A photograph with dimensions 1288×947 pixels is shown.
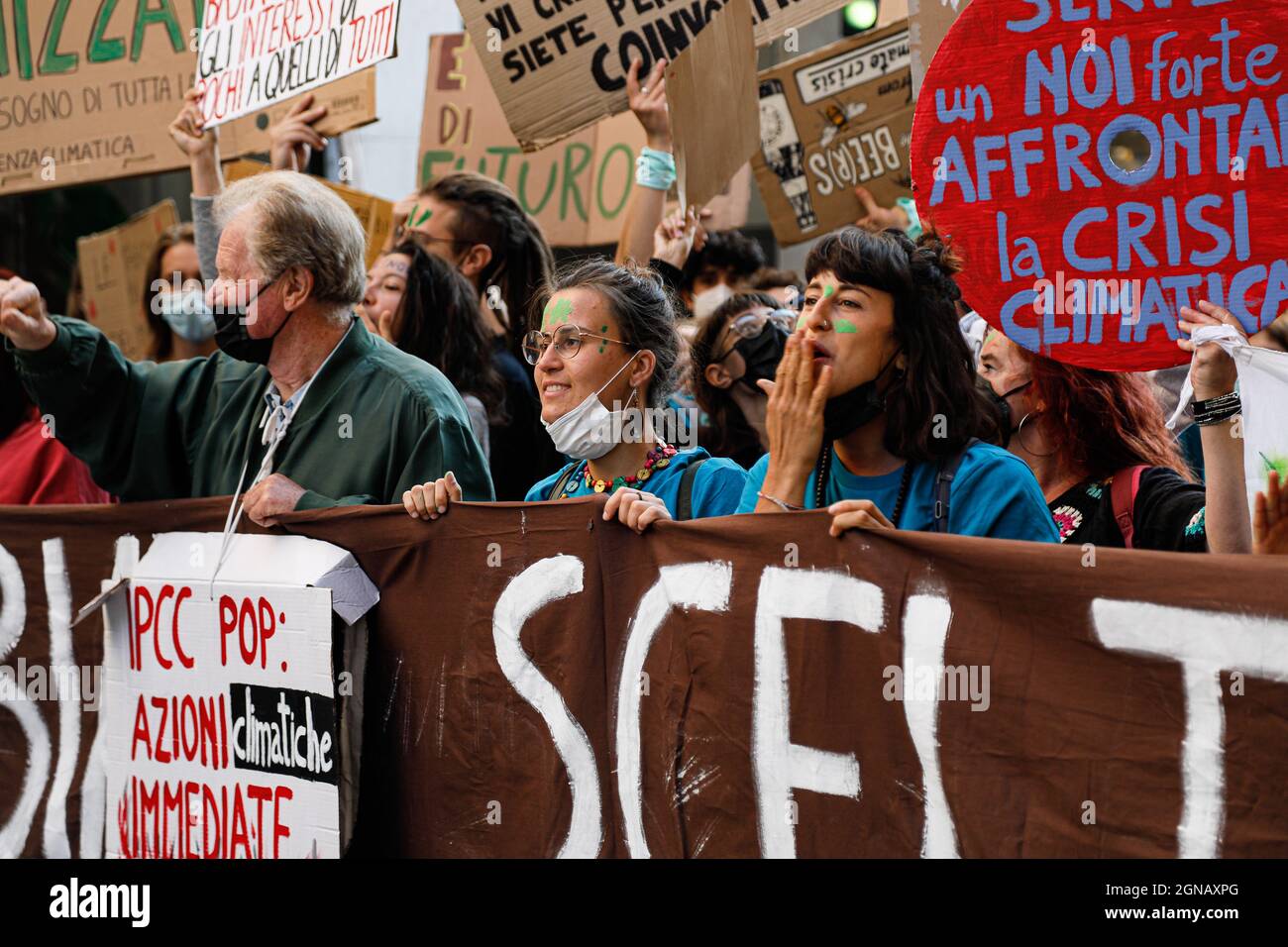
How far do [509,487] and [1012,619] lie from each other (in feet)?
7.76

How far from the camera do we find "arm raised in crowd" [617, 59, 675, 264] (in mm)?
4324

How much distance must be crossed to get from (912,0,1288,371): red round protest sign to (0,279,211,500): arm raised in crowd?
218 centimetres

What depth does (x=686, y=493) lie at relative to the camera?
329 cm

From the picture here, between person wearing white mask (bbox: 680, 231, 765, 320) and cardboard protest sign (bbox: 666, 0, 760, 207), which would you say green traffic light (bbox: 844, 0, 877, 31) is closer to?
person wearing white mask (bbox: 680, 231, 765, 320)

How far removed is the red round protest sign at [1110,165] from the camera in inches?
104

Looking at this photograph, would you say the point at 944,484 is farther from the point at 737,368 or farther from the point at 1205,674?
the point at 737,368

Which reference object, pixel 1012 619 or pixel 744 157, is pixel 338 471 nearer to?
pixel 744 157

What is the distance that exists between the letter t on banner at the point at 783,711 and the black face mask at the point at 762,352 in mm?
1794

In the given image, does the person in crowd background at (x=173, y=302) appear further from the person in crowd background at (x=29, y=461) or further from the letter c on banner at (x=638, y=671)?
the letter c on banner at (x=638, y=671)

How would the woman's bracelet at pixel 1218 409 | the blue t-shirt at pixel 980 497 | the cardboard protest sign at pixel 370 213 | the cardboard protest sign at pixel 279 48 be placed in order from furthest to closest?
the cardboard protest sign at pixel 370 213
the cardboard protest sign at pixel 279 48
the blue t-shirt at pixel 980 497
the woman's bracelet at pixel 1218 409

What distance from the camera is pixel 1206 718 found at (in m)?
2.26

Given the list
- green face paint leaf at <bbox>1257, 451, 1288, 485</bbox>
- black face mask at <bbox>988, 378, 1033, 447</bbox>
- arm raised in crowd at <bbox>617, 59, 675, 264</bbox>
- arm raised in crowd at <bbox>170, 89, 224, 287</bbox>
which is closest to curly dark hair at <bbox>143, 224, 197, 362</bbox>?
arm raised in crowd at <bbox>170, 89, 224, 287</bbox>

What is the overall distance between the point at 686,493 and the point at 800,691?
0.65 meters

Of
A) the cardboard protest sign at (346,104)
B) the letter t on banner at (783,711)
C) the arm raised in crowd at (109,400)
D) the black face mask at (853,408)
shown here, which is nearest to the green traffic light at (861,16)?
the cardboard protest sign at (346,104)
